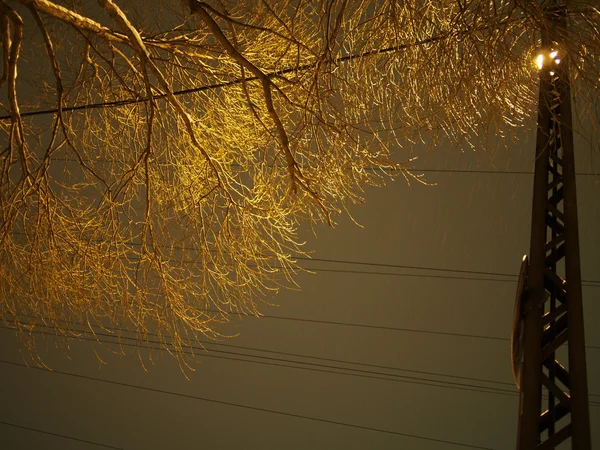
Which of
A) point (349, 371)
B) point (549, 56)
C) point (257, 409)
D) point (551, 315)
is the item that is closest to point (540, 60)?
point (549, 56)

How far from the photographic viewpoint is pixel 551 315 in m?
1.33

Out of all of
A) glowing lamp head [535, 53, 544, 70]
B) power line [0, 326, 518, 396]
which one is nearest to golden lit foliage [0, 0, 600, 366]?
glowing lamp head [535, 53, 544, 70]

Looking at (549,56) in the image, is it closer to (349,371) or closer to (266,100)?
(266,100)

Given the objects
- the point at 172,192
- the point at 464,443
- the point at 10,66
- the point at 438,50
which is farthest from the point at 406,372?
the point at 10,66

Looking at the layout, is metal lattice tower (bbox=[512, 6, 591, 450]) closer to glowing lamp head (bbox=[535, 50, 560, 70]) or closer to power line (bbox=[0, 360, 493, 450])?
glowing lamp head (bbox=[535, 50, 560, 70])

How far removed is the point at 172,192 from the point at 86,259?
1.12 ft

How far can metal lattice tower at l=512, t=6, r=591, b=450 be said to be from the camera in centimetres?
125

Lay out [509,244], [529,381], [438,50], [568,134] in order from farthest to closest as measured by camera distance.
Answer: [509,244] < [438,50] < [568,134] < [529,381]

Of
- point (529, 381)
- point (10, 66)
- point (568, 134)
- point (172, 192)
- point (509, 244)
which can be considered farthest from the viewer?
point (509, 244)

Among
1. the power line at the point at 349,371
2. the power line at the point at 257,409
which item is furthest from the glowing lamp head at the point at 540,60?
the power line at the point at 257,409

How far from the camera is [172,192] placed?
2.21 meters

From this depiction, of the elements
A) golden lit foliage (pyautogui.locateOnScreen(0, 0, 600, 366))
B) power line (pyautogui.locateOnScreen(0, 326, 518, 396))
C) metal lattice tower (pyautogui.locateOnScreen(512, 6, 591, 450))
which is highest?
golden lit foliage (pyautogui.locateOnScreen(0, 0, 600, 366))

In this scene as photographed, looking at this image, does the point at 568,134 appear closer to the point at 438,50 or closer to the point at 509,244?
the point at 438,50

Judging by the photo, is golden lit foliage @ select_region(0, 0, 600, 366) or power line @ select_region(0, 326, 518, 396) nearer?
golden lit foliage @ select_region(0, 0, 600, 366)
